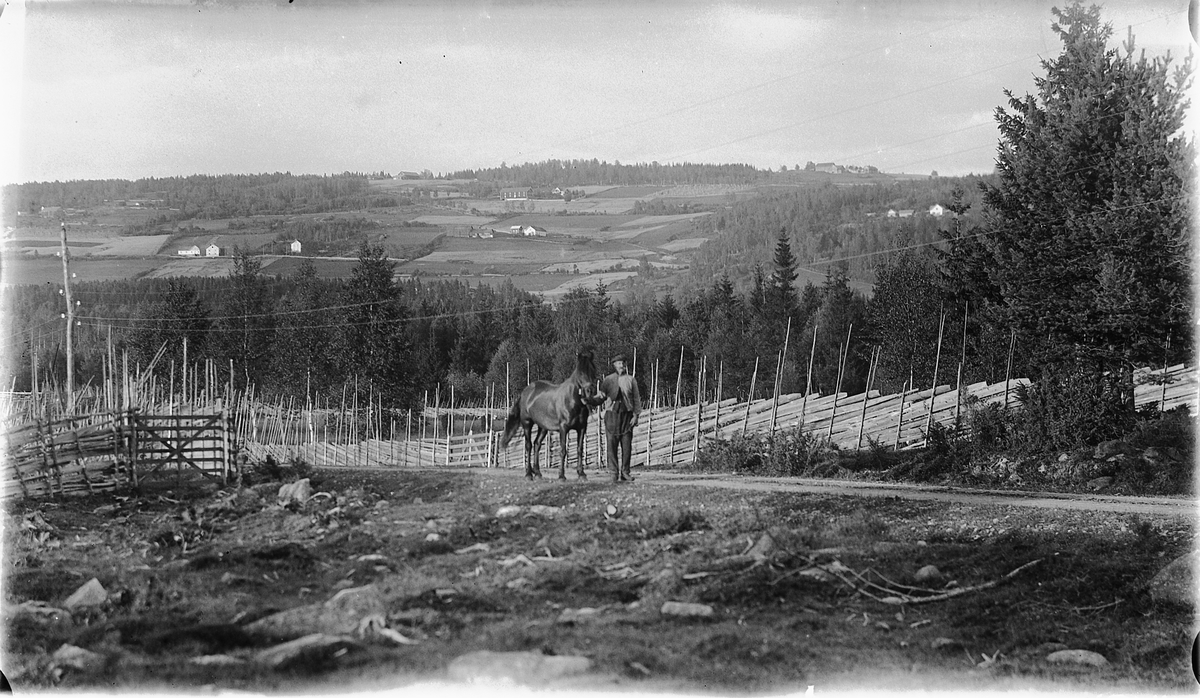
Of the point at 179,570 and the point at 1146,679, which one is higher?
the point at 179,570

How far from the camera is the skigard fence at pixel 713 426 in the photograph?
1291cm

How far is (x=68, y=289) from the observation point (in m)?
11.7

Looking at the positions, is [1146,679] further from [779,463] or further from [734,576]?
[779,463]

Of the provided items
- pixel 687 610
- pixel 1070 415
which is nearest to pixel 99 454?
pixel 687 610

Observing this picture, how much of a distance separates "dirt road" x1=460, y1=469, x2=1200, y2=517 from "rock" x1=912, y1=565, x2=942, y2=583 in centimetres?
176

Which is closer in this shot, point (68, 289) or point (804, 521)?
point (804, 521)

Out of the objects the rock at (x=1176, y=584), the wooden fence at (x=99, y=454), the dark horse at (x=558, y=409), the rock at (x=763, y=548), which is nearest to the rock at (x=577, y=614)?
the rock at (x=763, y=548)

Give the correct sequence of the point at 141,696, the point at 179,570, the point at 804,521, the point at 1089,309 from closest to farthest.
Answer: the point at 141,696
the point at 179,570
the point at 804,521
the point at 1089,309

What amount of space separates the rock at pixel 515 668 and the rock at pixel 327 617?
0.86m

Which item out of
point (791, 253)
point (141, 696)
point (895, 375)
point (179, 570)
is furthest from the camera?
point (895, 375)

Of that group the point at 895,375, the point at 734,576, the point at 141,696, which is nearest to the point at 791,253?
the point at 895,375

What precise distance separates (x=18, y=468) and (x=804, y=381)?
37.1ft

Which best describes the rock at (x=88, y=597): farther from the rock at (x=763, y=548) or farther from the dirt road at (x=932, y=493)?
the rock at (x=763, y=548)

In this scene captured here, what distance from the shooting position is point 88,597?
8734 millimetres
